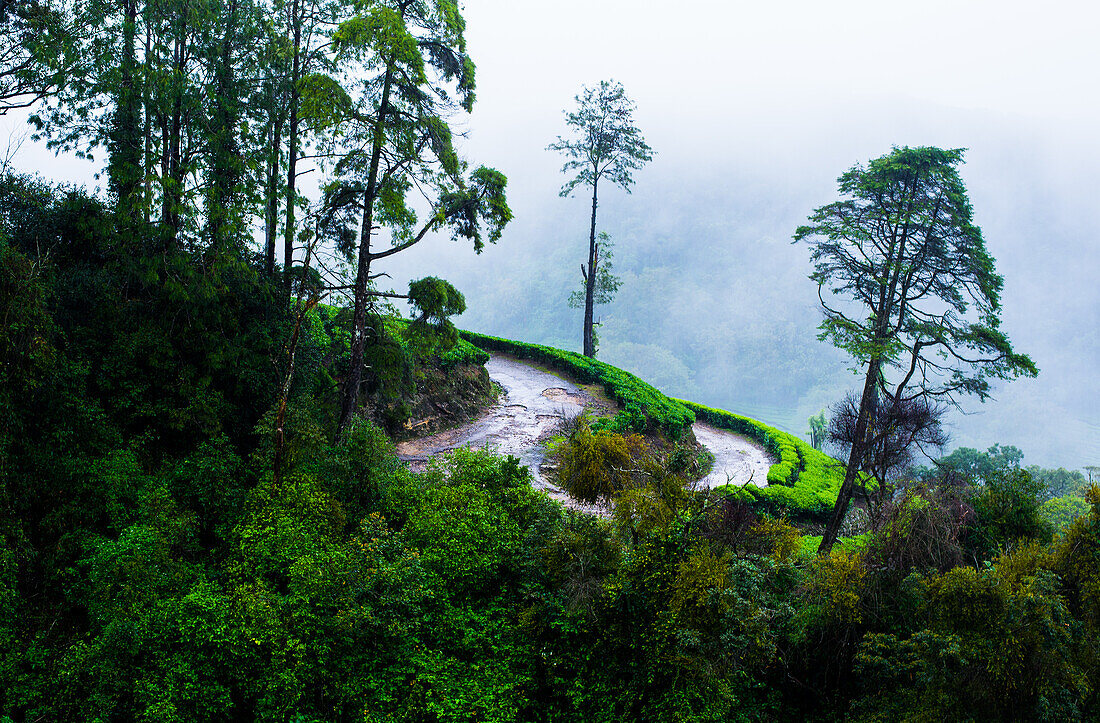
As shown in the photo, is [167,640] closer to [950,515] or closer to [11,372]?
[11,372]

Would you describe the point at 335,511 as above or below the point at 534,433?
below

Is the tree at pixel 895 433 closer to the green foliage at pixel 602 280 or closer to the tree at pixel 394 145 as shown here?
the tree at pixel 394 145

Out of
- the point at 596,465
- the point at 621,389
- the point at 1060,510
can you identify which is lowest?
the point at 1060,510

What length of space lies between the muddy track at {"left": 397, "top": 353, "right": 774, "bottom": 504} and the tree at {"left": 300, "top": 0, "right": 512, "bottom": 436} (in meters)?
3.86

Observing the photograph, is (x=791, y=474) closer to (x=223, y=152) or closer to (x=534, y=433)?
(x=534, y=433)

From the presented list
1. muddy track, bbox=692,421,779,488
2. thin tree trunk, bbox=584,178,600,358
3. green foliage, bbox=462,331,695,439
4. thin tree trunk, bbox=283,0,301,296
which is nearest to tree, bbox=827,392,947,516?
muddy track, bbox=692,421,779,488

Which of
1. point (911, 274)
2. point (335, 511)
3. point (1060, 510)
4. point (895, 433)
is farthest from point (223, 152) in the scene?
point (1060, 510)

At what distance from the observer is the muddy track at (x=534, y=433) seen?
14766 mm

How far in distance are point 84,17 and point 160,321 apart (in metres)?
5.26

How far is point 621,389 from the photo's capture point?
20297 millimetres

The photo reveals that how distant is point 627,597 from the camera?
26.9 ft

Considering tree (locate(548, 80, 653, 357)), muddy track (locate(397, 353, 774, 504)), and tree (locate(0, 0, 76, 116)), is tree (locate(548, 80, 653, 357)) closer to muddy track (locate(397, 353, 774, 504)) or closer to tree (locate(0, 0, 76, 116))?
muddy track (locate(397, 353, 774, 504))

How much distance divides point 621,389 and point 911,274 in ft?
32.7

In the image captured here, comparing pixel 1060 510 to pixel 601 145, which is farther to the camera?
pixel 601 145
